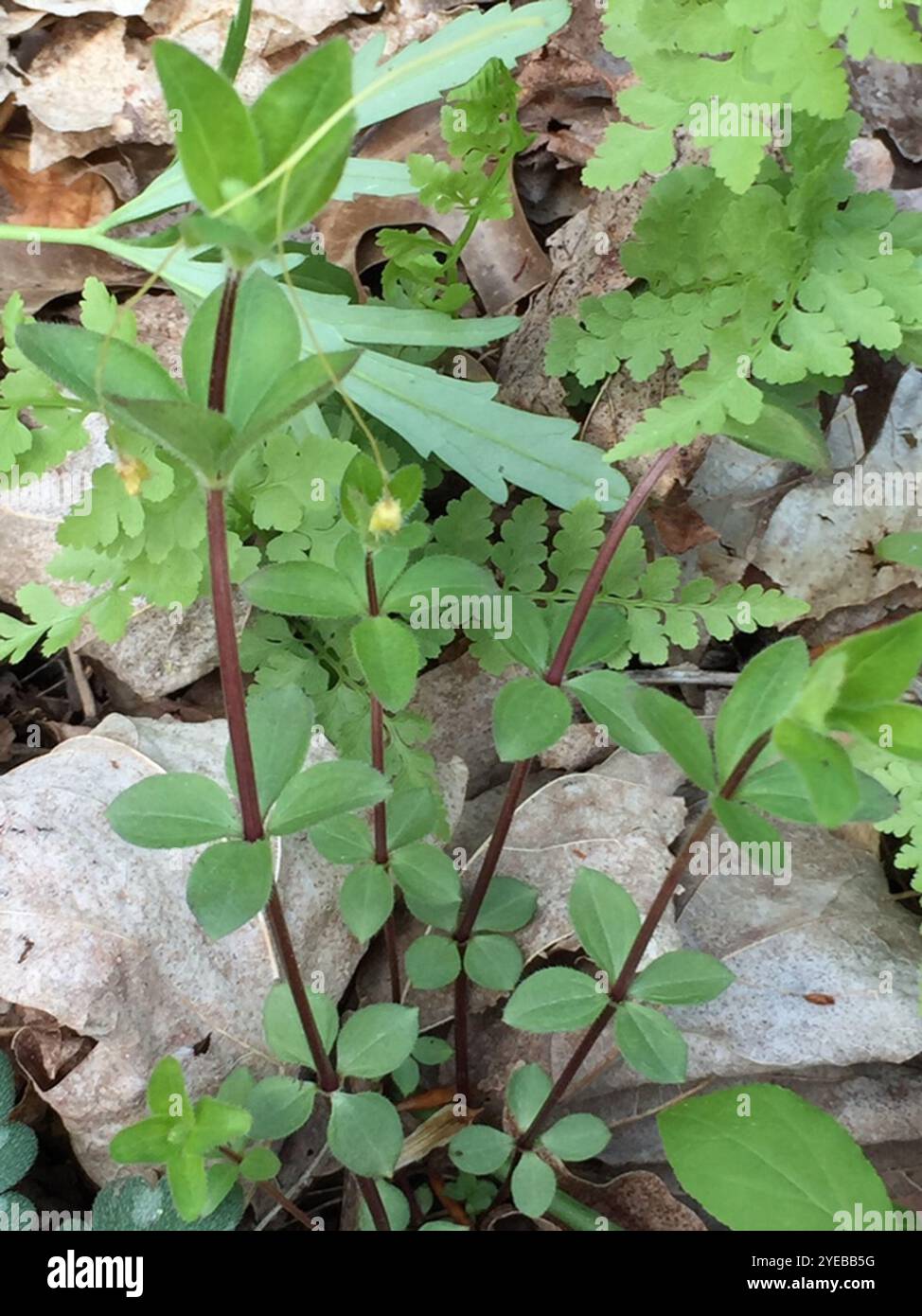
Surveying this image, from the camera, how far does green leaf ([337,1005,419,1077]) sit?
5.23 feet

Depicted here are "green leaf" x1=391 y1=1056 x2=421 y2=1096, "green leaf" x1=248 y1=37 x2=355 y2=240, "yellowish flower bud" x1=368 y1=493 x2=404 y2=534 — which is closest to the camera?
"green leaf" x1=248 y1=37 x2=355 y2=240

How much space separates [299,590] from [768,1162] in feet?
3.77

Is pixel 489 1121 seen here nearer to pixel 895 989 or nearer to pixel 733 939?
pixel 733 939

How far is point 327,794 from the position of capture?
1356 millimetres

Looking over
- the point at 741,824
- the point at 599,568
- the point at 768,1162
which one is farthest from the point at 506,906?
the point at 741,824

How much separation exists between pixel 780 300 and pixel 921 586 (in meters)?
1.14

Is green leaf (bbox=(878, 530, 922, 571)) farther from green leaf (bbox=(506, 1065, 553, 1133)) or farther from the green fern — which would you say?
green leaf (bbox=(506, 1065, 553, 1133))

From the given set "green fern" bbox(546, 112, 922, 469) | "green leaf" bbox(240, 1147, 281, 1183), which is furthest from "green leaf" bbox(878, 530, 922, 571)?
"green leaf" bbox(240, 1147, 281, 1183)

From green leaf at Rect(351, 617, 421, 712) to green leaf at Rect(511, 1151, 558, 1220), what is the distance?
0.87 meters

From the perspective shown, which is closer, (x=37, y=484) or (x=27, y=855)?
(x=27, y=855)

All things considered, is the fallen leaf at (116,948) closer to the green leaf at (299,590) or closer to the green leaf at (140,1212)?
the green leaf at (140,1212)

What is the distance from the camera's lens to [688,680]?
7.92 ft

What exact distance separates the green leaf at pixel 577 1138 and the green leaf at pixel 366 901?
1.48 ft
